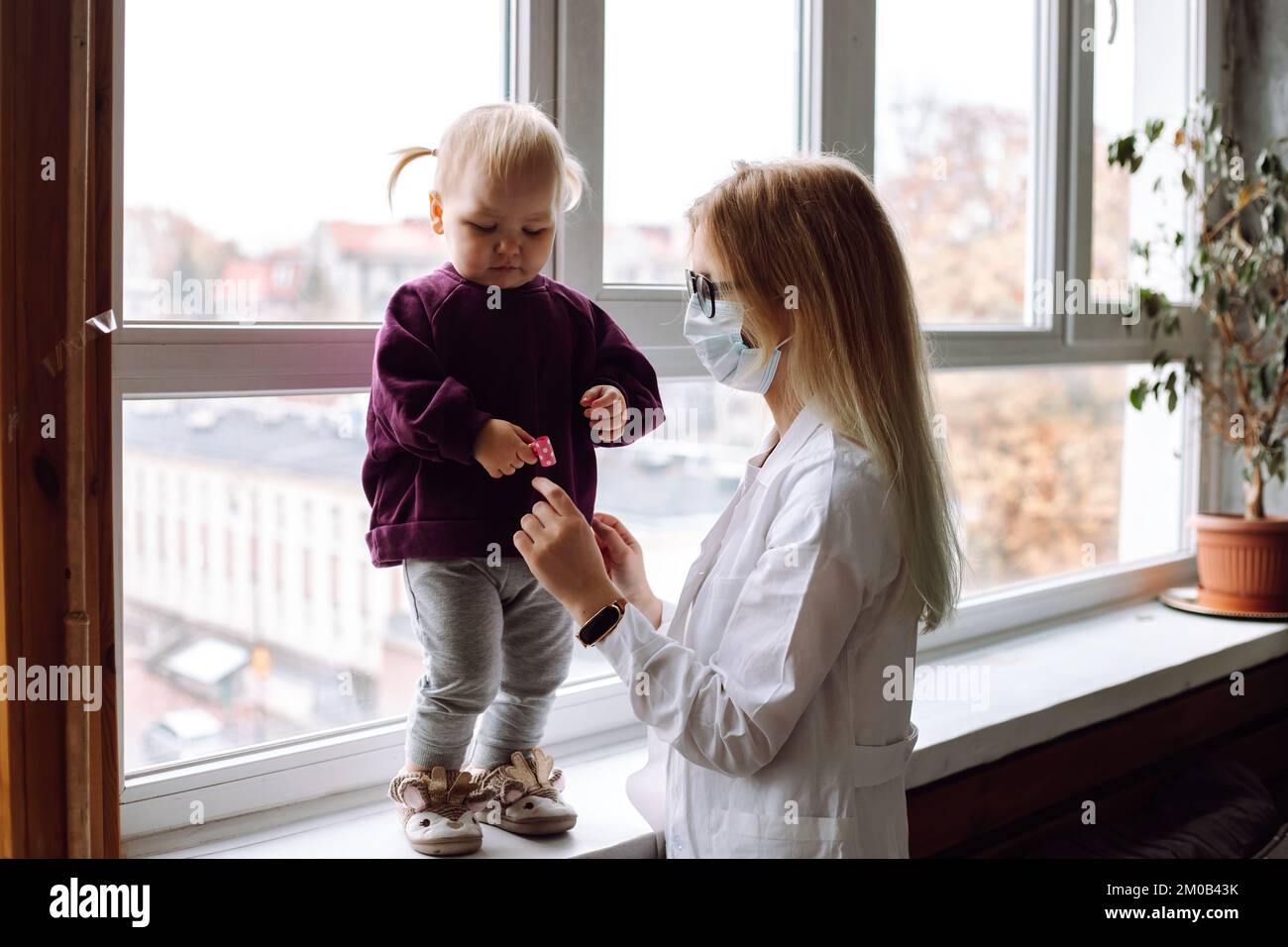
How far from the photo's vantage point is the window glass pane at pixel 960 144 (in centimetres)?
241

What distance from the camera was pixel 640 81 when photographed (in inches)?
74.6

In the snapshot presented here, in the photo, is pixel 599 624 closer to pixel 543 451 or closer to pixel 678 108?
pixel 543 451

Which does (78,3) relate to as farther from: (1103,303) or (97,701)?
(1103,303)

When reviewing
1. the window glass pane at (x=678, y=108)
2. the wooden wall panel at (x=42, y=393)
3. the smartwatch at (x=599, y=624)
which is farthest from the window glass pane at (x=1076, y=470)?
the wooden wall panel at (x=42, y=393)

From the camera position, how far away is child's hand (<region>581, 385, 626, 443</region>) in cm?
146

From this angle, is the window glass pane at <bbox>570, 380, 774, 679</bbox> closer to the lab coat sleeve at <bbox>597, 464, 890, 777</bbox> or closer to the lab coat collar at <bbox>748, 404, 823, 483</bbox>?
the lab coat collar at <bbox>748, 404, 823, 483</bbox>

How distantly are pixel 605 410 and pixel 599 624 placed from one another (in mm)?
292

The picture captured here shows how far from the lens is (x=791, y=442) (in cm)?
140

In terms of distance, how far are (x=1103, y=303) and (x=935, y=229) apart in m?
0.53

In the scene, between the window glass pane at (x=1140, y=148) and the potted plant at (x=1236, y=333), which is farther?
the window glass pane at (x=1140, y=148)

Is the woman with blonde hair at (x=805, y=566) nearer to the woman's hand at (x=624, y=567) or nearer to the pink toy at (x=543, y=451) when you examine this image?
the pink toy at (x=543, y=451)

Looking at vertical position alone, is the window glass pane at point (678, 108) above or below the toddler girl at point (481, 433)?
above
